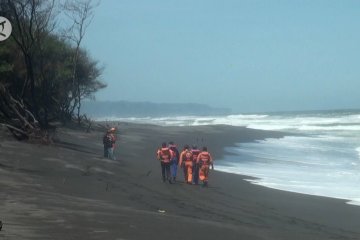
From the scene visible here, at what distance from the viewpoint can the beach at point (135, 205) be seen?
9.62 m

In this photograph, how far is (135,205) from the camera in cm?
1373

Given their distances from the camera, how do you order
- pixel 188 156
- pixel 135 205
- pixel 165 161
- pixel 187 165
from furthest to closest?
pixel 188 156 → pixel 187 165 → pixel 165 161 → pixel 135 205

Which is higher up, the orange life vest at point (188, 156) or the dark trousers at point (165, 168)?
the orange life vest at point (188, 156)

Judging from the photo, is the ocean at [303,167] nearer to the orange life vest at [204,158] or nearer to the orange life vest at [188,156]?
the orange life vest at [204,158]

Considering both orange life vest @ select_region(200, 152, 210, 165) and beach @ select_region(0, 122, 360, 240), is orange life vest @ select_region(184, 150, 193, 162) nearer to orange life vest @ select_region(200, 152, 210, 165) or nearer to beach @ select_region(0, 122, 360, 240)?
orange life vest @ select_region(200, 152, 210, 165)

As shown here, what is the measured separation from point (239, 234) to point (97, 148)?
20.6 meters

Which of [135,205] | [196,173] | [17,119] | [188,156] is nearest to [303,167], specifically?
[188,156]

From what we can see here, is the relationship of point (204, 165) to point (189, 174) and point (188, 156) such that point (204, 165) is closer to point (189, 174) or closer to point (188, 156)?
point (189, 174)

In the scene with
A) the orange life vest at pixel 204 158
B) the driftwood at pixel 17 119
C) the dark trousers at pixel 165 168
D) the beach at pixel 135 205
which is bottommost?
the beach at pixel 135 205

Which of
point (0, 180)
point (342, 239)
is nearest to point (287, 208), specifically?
point (342, 239)

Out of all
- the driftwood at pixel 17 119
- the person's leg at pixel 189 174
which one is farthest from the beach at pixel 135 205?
the driftwood at pixel 17 119

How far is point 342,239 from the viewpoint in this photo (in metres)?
12.1

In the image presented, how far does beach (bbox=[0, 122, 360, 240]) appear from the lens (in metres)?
9.62

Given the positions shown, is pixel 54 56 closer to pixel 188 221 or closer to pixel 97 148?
pixel 97 148
